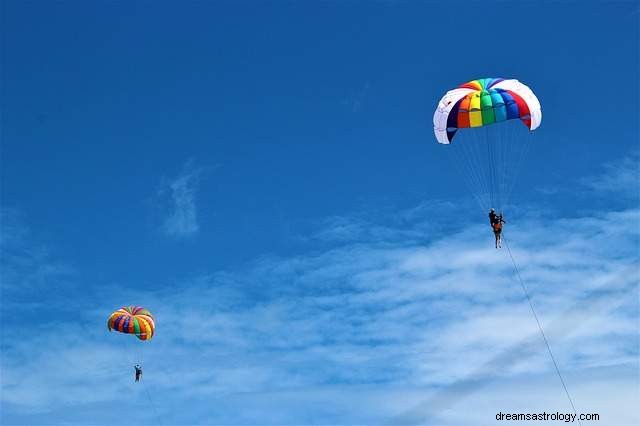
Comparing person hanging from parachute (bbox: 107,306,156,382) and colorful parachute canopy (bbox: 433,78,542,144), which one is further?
person hanging from parachute (bbox: 107,306,156,382)

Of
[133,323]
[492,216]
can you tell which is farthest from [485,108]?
[133,323]

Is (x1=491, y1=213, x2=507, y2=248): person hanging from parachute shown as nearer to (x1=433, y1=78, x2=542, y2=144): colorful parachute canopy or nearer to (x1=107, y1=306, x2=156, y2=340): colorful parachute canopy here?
(x1=433, y1=78, x2=542, y2=144): colorful parachute canopy

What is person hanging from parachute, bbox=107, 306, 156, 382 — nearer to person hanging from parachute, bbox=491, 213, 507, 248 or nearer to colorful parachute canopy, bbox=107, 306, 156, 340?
colorful parachute canopy, bbox=107, 306, 156, 340

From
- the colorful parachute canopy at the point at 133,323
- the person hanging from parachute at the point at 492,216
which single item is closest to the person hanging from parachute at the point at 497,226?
the person hanging from parachute at the point at 492,216

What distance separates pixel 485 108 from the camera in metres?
43.2

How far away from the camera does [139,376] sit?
6950 centimetres

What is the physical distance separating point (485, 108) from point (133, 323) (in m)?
34.2

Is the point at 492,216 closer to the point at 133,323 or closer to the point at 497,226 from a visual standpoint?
the point at 497,226

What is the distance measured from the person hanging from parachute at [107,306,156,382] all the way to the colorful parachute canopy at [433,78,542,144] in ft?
103

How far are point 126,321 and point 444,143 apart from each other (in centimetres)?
3190

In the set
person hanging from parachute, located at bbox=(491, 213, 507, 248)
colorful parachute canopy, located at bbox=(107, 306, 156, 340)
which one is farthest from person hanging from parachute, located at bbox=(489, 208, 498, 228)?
colorful parachute canopy, located at bbox=(107, 306, 156, 340)

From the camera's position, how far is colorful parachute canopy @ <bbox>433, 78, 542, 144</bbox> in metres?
43.2

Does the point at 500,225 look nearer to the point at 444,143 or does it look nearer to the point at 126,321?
the point at 444,143

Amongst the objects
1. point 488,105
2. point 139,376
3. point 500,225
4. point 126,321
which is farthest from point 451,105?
point 139,376
